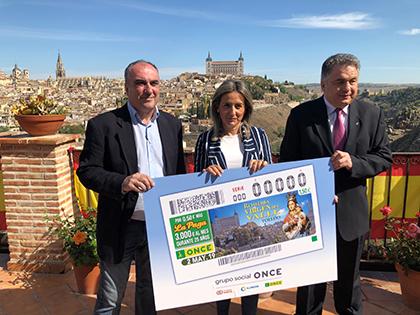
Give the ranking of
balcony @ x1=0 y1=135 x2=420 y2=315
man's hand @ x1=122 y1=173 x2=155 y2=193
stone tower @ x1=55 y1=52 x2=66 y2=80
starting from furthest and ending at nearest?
1. stone tower @ x1=55 y1=52 x2=66 y2=80
2. balcony @ x1=0 y1=135 x2=420 y2=315
3. man's hand @ x1=122 y1=173 x2=155 y2=193

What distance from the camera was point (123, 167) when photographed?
177 centimetres

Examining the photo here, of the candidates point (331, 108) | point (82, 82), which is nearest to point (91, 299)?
point (331, 108)

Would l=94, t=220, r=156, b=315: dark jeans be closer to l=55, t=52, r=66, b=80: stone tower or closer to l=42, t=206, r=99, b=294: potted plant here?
l=42, t=206, r=99, b=294: potted plant

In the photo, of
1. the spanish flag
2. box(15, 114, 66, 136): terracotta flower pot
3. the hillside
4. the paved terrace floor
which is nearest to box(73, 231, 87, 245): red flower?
the paved terrace floor

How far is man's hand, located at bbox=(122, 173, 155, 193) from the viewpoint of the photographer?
163 centimetres

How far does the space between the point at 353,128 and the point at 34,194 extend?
286 centimetres

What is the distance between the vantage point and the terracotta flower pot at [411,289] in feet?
7.77

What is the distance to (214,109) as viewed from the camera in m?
2.00

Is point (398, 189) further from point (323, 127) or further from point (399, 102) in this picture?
point (399, 102)

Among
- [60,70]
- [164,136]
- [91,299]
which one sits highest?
[60,70]

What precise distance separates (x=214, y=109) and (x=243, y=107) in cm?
19

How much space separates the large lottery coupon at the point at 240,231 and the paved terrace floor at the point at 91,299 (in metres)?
0.77

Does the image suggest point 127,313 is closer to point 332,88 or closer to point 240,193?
point 240,193

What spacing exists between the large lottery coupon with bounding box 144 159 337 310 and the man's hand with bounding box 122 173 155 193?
0.05 metres
